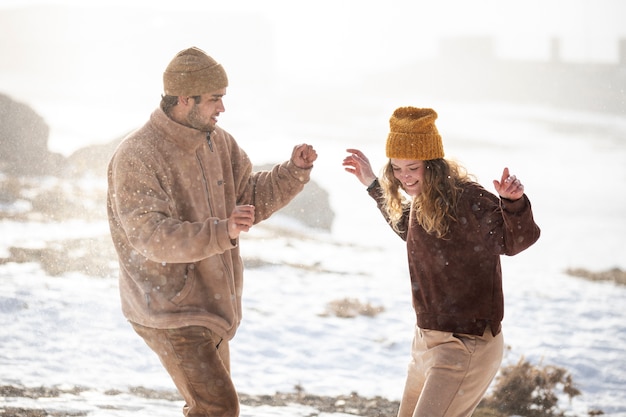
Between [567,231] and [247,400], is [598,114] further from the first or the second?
[247,400]

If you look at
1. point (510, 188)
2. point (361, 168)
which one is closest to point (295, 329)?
point (361, 168)

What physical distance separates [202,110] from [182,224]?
70 cm

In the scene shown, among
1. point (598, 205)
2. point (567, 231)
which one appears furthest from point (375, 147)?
point (567, 231)

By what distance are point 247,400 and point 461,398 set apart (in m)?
3.89

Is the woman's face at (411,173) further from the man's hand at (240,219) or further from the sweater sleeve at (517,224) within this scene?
the man's hand at (240,219)

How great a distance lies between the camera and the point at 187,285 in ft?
13.4

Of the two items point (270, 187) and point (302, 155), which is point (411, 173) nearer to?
point (302, 155)

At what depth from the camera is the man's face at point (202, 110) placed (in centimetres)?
414

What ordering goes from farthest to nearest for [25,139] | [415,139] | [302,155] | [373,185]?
[25,139] < [302,155] < [373,185] < [415,139]

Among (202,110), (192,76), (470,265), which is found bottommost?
(470,265)

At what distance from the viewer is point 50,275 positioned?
425 inches

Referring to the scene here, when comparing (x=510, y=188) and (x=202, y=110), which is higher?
(x=202, y=110)

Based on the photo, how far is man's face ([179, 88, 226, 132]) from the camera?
414cm

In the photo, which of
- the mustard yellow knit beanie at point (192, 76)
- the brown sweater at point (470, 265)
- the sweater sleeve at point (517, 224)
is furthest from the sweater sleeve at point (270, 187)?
the sweater sleeve at point (517, 224)
